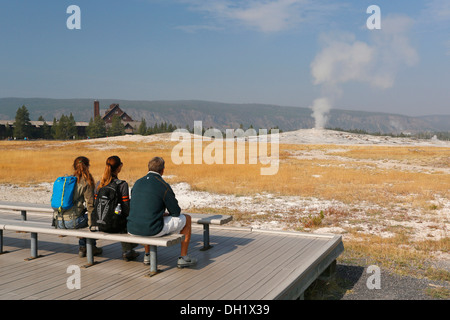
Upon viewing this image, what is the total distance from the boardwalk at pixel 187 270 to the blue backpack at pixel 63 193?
0.93 meters

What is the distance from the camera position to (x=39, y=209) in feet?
28.2

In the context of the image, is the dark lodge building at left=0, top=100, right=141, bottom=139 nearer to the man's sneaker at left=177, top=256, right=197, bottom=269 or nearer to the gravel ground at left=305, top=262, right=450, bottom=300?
the man's sneaker at left=177, top=256, right=197, bottom=269

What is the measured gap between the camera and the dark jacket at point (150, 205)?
609 cm

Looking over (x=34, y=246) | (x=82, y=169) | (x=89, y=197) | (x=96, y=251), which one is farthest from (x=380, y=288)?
(x=34, y=246)

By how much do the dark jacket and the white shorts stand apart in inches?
3.3

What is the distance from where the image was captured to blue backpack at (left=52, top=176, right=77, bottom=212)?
6.79 metres

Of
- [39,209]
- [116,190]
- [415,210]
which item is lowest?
[415,210]

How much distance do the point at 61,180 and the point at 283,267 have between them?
3.91 meters

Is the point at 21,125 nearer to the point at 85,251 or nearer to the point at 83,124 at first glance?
the point at 83,124

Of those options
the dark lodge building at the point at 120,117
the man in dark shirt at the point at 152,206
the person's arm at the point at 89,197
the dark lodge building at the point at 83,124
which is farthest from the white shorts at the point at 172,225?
the dark lodge building at the point at 120,117

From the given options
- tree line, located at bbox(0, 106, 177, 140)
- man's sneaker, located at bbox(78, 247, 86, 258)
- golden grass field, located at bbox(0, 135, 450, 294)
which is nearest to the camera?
man's sneaker, located at bbox(78, 247, 86, 258)

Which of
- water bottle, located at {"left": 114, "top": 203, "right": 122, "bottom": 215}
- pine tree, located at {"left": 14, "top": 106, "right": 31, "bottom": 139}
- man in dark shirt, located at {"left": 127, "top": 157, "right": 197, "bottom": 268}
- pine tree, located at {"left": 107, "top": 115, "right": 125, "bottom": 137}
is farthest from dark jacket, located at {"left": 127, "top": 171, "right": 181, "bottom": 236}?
pine tree, located at {"left": 107, "top": 115, "right": 125, "bottom": 137}

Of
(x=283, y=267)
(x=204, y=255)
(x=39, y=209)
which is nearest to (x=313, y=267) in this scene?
(x=283, y=267)
